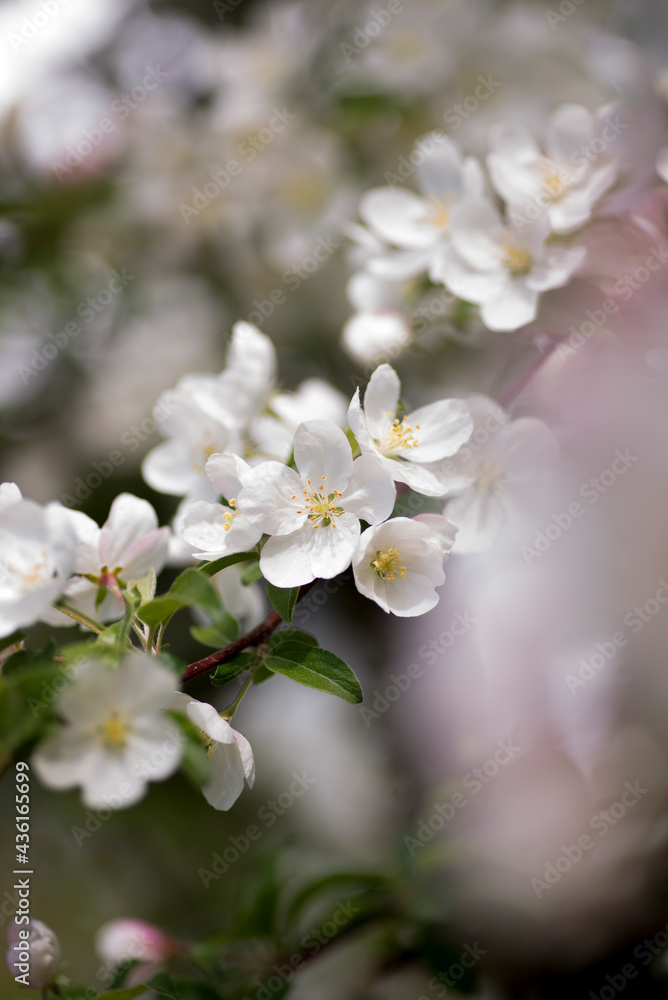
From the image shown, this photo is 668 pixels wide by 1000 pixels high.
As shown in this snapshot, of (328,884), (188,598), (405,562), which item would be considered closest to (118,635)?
(188,598)

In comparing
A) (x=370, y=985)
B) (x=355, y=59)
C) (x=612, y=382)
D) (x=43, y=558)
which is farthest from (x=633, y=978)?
(x=355, y=59)

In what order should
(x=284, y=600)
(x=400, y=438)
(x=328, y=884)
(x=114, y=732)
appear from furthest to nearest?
1. (x=328, y=884)
2. (x=400, y=438)
3. (x=284, y=600)
4. (x=114, y=732)

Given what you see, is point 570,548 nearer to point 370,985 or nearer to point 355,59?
point 370,985

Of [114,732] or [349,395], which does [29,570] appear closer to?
[114,732]

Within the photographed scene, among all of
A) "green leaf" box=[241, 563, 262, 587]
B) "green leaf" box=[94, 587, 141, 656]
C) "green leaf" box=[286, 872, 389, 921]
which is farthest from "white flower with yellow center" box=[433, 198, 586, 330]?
"green leaf" box=[286, 872, 389, 921]

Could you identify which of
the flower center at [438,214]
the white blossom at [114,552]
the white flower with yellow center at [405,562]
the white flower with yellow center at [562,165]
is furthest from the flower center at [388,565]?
the flower center at [438,214]

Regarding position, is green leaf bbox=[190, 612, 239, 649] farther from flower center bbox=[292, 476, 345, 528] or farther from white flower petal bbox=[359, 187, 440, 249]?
white flower petal bbox=[359, 187, 440, 249]

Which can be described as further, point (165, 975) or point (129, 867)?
point (129, 867)
